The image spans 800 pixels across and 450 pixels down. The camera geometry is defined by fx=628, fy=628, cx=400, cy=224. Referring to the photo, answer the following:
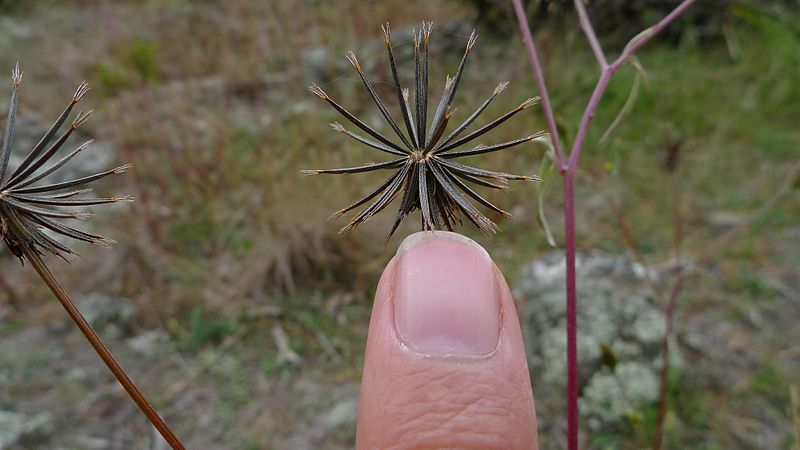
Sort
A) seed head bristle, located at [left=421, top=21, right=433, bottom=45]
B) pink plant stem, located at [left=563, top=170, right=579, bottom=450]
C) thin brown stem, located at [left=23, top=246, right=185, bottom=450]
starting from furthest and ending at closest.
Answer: pink plant stem, located at [left=563, top=170, right=579, bottom=450], seed head bristle, located at [left=421, top=21, right=433, bottom=45], thin brown stem, located at [left=23, top=246, right=185, bottom=450]

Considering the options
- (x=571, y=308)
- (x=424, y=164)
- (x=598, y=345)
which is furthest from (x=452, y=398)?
(x=598, y=345)

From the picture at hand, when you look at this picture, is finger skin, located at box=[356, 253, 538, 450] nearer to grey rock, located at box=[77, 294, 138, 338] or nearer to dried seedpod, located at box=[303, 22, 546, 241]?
dried seedpod, located at box=[303, 22, 546, 241]

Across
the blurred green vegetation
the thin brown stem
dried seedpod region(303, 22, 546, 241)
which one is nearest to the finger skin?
dried seedpod region(303, 22, 546, 241)

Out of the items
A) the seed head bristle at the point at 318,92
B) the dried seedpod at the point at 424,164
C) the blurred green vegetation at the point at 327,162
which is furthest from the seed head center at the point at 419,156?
the blurred green vegetation at the point at 327,162

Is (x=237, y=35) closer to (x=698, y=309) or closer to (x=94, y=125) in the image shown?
(x=94, y=125)

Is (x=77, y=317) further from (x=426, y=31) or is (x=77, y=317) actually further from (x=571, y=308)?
(x=571, y=308)
